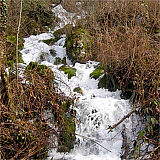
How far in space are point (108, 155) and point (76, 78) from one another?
2.83 meters

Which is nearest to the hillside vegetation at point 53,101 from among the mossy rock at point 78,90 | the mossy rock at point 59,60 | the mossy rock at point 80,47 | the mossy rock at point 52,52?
the mossy rock at point 78,90

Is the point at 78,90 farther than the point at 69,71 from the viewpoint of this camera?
No

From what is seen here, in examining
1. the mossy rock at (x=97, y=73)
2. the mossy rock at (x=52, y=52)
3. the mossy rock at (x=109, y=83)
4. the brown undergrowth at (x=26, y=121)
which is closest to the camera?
the brown undergrowth at (x=26, y=121)

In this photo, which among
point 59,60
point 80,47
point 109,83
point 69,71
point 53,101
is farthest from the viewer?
point 59,60

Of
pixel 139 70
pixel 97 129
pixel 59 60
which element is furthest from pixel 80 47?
pixel 97 129

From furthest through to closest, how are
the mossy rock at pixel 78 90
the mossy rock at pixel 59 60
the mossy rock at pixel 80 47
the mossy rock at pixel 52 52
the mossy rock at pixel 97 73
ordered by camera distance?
the mossy rock at pixel 52 52 < the mossy rock at pixel 59 60 < the mossy rock at pixel 80 47 < the mossy rock at pixel 97 73 < the mossy rock at pixel 78 90

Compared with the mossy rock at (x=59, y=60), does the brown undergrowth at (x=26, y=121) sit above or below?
above

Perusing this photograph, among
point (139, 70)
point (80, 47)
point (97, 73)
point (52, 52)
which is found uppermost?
point (139, 70)

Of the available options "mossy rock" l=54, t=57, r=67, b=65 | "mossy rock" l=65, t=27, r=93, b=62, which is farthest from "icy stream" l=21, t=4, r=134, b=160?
"mossy rock" l=54, t=57, r=67, b=65

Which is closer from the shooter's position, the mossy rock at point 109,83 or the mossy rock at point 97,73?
the mossy rock at point 109,83

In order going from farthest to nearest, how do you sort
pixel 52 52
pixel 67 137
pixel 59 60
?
pixel 52 52 → pixel 59 60 → pixel 67 137

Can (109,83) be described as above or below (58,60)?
above

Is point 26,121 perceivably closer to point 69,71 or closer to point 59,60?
point 69,71

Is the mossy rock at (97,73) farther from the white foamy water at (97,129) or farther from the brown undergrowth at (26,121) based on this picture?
the brown undergrowth at (26,121)
